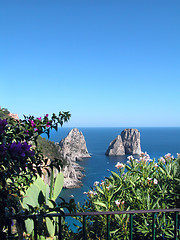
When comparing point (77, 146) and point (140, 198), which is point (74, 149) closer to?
point (77, 146)

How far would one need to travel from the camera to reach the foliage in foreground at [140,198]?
3.00 m

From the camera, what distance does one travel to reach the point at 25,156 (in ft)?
4.76

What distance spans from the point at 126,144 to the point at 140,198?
3968 inches

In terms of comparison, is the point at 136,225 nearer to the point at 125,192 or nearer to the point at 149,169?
the point at 125,192

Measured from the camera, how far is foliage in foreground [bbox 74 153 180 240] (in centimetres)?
300

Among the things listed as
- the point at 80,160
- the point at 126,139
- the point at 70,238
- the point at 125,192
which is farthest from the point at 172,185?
the point at 126,139

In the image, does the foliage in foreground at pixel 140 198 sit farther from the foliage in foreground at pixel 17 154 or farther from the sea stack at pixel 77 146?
the sea stack at pixel 77 146

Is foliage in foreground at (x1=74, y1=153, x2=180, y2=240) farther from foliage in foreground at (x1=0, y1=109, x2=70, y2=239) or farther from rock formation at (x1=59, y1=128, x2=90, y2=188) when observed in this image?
rock formation at (x1=59, y1=128, x2=90, y2=188)

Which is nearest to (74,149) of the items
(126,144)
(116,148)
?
(116,148)

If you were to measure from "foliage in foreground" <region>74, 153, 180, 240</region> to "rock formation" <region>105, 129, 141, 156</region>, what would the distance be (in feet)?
299

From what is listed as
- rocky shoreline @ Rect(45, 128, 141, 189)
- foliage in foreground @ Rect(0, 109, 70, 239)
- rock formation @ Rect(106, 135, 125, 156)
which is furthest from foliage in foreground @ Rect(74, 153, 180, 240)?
rock formation @ Rect(106, 135, 125, 156)

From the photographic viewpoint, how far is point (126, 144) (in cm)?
10194

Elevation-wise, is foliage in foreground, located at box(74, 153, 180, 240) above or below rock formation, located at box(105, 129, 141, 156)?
above

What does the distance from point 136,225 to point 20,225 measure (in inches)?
89.4
